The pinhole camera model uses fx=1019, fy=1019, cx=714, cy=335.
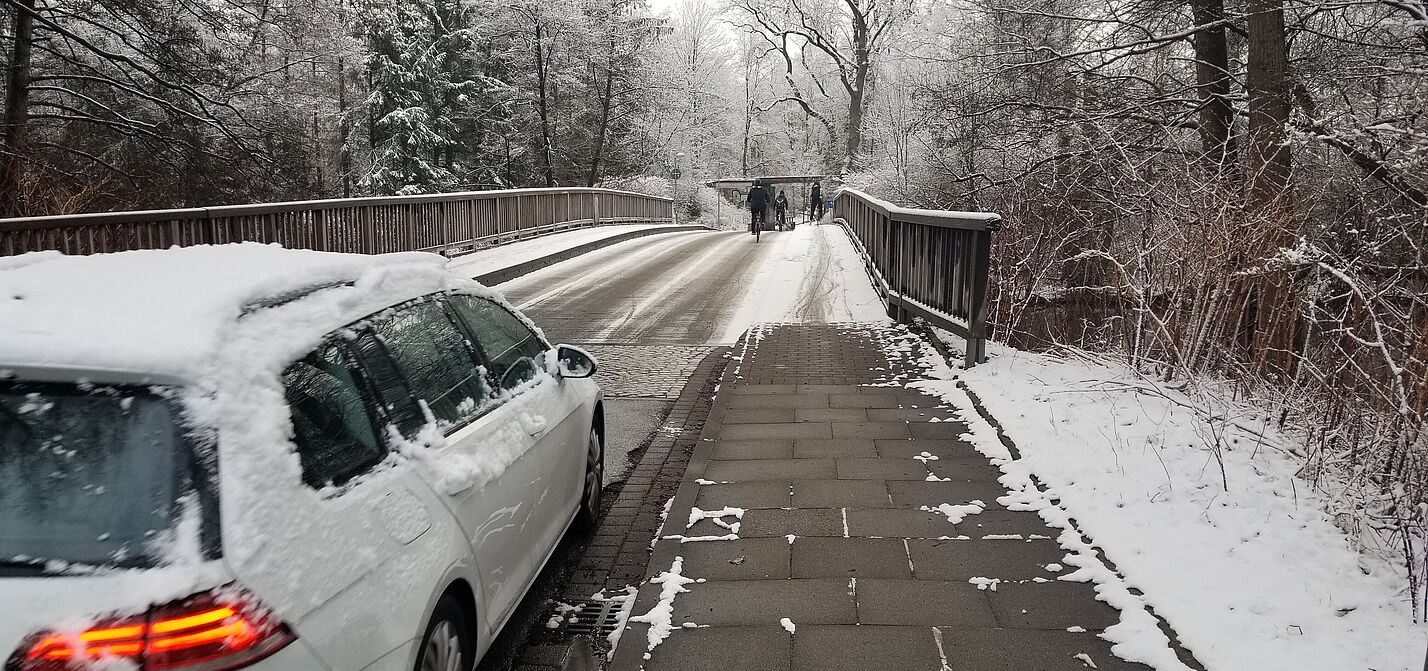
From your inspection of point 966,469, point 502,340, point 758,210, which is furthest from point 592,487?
point 758,210

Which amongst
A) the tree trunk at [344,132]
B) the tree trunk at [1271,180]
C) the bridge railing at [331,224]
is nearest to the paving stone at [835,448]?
the tree trunk at [1271,180]

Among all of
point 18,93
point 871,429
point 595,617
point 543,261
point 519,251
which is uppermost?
point 18,93

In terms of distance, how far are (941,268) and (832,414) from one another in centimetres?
282

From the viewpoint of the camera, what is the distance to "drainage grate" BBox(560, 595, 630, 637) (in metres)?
4.10

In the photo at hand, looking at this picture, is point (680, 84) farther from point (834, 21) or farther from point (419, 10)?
point (419, 10)

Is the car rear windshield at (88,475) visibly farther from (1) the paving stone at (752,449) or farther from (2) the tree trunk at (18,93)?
(2) the tree trunk at (18,93)

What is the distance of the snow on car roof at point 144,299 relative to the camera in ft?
7.46

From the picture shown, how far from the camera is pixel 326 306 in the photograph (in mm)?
2977

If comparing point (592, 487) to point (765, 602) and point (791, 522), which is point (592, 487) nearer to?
point (791, 522)

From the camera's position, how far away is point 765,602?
4105 millimetres

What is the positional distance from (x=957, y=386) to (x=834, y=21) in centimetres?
4786

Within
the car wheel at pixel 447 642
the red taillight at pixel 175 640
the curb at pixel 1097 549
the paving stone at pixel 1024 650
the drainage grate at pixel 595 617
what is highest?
the red taillight at pixel 175 640

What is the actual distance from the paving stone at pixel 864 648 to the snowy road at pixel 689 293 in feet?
25.3

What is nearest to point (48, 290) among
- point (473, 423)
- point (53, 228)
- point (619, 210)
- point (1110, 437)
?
point (473, 423)
